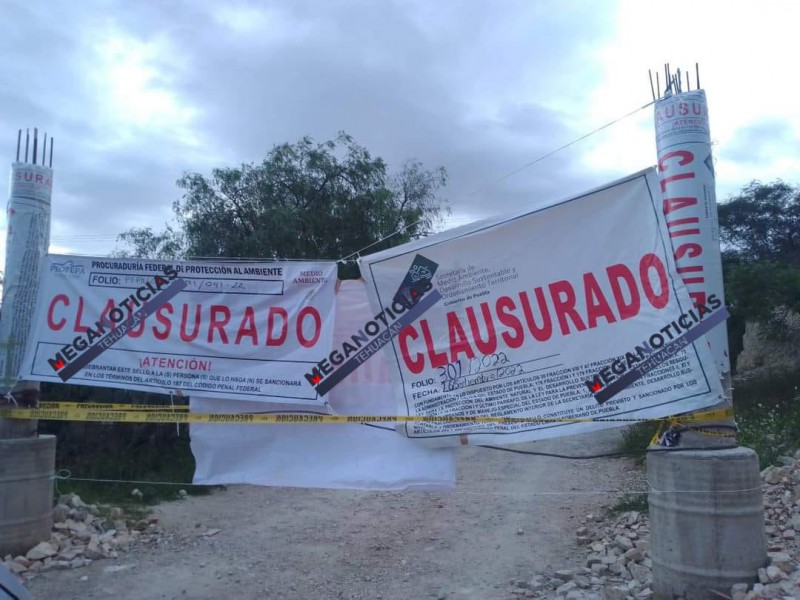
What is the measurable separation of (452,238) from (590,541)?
13.1 feet

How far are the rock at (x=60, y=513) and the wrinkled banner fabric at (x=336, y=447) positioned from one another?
114 inches

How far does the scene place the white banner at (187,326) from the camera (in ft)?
17.5

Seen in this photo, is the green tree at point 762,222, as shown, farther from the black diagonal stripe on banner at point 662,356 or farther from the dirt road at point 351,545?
the black diagonal stripe on banner at point 662,356

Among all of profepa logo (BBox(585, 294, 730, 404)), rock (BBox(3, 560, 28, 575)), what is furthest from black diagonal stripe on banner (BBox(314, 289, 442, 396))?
rock (BBox(3, 560, 28, 575))

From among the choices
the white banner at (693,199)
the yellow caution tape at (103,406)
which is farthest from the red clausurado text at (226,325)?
the white banner at (693,199)

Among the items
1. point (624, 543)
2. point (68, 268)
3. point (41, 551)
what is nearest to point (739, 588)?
point (624, 543)

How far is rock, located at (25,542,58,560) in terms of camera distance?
242 inches

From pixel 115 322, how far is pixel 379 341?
2341mm

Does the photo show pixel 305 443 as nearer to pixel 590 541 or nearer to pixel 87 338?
pixel 87 338

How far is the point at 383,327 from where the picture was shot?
5.10 m

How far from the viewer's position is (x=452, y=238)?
4.98 metres

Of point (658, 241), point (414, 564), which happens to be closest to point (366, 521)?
point (414, 564)

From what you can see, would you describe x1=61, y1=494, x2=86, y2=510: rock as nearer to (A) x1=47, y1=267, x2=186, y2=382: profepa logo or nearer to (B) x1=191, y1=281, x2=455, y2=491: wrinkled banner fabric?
(A) x1=47, y1=267, x2=186, y2=382: profepa logo

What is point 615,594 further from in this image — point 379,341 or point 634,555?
point 379,341
